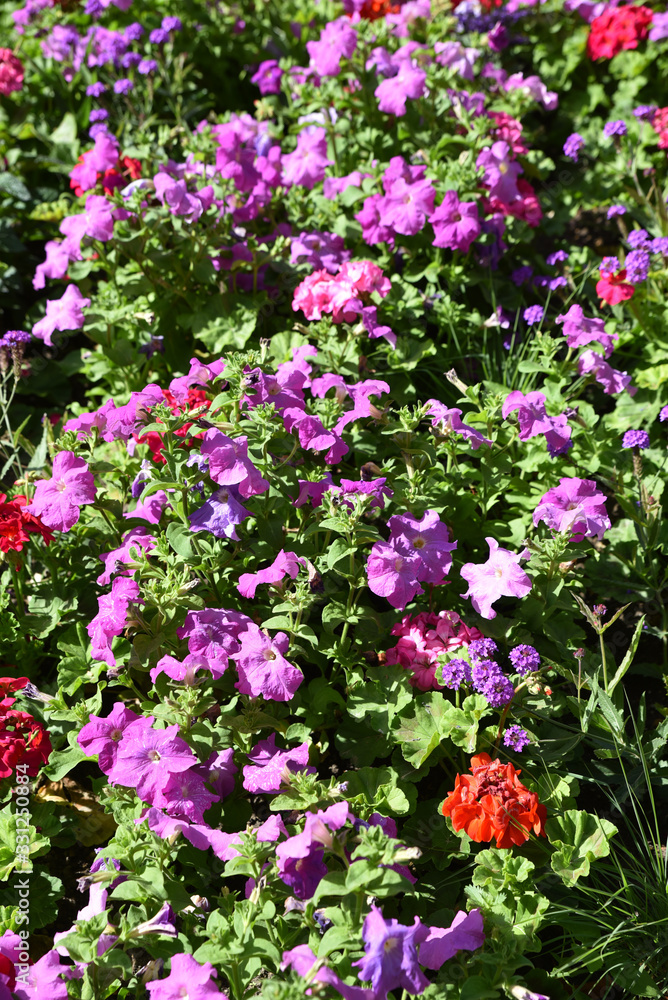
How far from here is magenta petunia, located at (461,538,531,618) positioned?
2.10 meters

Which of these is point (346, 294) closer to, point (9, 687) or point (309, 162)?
point (309, 162)

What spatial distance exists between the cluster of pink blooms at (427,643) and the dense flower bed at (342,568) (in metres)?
0.01

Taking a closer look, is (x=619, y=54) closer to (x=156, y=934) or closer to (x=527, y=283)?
(x=527, y=283)

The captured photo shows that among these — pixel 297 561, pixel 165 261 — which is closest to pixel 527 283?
pixel 165 261

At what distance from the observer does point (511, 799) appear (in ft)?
6.20

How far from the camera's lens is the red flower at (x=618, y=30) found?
4.22 m

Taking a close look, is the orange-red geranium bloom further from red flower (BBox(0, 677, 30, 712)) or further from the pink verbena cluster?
the pink verbena cluster

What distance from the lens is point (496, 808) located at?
1.87 metres

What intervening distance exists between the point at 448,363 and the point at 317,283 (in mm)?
625

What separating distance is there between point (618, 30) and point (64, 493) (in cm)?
379

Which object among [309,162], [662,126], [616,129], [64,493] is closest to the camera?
[64,493]

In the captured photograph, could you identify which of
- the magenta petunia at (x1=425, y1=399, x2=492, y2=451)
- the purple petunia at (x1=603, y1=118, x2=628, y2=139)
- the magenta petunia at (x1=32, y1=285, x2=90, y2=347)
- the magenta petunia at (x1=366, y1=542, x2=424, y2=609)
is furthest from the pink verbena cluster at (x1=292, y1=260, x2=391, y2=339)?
the purple petunia at (x1=603, y1=118, x2=628, y2=139)

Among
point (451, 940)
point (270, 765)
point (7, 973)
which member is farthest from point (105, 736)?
point (451, 940)

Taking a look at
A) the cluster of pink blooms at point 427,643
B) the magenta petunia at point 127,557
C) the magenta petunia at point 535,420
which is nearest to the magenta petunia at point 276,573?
the magenta petunia at point 127,557
